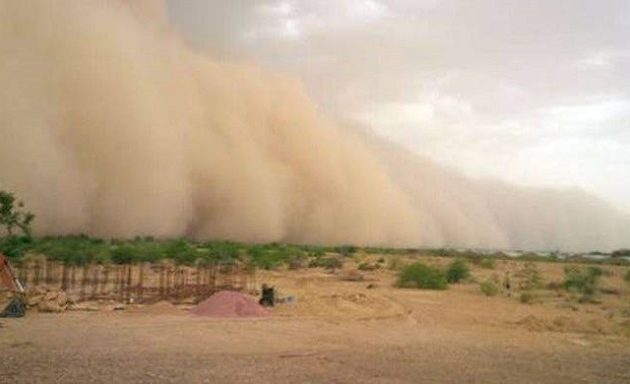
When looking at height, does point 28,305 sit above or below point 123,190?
below

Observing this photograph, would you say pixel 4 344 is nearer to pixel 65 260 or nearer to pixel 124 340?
pixel 124 340

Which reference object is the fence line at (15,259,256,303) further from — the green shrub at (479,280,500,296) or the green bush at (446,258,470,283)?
the green bush at (446,258,470,283)

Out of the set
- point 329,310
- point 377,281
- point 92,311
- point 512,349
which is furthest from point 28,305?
point 377,281

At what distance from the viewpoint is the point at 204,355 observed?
7.83m

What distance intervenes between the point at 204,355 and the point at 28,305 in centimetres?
568

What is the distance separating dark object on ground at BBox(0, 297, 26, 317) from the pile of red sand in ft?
9.08

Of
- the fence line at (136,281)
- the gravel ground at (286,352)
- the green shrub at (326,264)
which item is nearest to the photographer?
the gravel ground at (286,352)

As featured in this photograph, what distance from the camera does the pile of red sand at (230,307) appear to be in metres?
11.8

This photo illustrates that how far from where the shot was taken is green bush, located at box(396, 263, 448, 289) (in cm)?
1991

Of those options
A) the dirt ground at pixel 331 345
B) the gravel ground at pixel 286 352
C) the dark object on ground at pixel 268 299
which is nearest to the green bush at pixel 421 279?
the dirt ground at pixel 331 345

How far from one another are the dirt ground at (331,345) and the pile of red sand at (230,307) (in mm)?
307

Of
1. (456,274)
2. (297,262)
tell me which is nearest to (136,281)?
(456,274)

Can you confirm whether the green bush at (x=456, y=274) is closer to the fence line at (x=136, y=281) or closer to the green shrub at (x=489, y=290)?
the green shrub at (x=489, y=290)

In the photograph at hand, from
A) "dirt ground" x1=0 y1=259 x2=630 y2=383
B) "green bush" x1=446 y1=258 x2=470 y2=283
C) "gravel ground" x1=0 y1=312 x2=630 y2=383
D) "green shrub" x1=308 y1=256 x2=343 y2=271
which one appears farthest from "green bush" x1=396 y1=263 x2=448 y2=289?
"gravel ground" x1=0 y1=312 x2=630 y2=383
